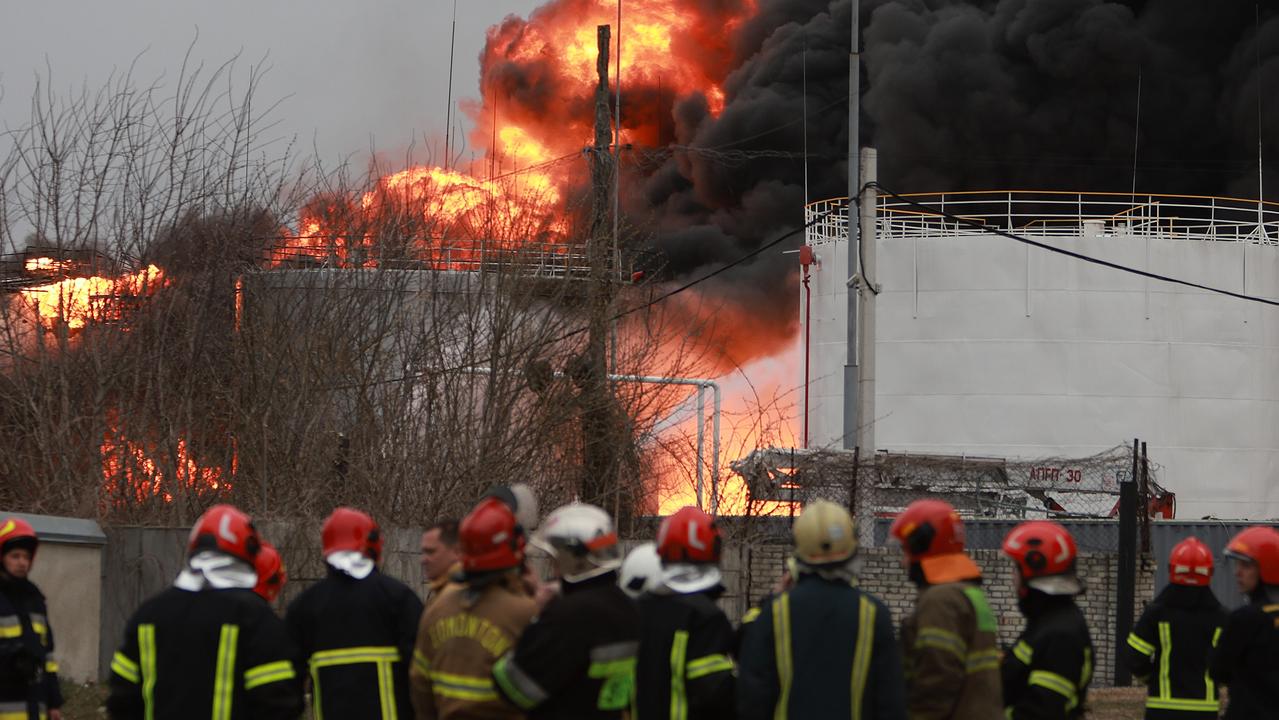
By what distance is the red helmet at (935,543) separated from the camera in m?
6.27

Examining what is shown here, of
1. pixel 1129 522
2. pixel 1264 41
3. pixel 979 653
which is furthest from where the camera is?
pixel 1264 41

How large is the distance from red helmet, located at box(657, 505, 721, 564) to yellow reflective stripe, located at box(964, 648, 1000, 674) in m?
1.07

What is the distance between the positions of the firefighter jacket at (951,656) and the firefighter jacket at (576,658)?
1300 millimetres

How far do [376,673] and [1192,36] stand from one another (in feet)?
146

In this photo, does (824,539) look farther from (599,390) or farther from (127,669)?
(599,390)

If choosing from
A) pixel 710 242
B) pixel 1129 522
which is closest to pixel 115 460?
pixel 1129 522

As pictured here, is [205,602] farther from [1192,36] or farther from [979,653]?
[1192,36]

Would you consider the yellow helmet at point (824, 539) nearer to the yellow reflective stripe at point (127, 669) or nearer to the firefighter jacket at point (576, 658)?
the firefighter jacket at point (576, 658)

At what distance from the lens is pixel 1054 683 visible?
6457 millimetres

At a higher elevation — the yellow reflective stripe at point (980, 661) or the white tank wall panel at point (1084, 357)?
the white tank wall panel at point (1084, 357)

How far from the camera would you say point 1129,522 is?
1612 centimetres

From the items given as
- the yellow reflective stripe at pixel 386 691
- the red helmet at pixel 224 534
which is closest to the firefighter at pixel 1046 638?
the yellow reflective stripe at pixel 386 691

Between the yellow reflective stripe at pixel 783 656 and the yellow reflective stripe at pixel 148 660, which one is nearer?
the yellow reflective stripe at pixel 783 656

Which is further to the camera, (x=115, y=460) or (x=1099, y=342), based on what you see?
(x=1099, y=342)
